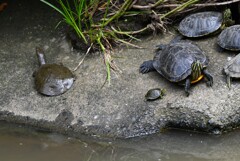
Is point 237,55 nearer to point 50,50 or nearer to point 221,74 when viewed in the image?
point 221,74

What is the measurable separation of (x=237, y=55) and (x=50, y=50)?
232 cm

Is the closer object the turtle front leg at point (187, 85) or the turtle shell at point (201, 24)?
the turtle front leg at point (187, 85)

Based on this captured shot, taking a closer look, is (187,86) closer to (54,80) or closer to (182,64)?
(182,64)

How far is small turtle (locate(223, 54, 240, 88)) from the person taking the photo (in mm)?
5074

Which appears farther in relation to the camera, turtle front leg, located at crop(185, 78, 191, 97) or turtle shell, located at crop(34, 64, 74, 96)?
turtle shell, located at crop(34, 64, 74, 96)

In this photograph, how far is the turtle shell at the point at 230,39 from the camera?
5344 millimetres

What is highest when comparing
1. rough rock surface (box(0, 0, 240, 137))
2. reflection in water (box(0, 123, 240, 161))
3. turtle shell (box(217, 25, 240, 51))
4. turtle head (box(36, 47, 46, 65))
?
turtle shell (box(217, 25, 240, 51))

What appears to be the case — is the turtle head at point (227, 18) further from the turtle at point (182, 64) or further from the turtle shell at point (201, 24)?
the turtle at point (182, 64)

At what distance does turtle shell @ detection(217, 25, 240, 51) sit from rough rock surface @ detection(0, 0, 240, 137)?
124mm

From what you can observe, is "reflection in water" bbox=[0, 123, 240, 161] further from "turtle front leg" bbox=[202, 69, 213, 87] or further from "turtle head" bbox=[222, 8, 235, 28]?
"turtle head" bbox=[222, 8, 235, 28]

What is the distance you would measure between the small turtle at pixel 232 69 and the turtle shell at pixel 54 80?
1.69 metres

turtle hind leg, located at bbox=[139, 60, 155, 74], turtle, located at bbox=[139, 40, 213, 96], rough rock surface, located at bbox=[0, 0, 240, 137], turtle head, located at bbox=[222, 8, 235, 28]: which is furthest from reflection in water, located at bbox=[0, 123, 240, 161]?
turtle head, located at bbox=[222, 8, 235, 28]

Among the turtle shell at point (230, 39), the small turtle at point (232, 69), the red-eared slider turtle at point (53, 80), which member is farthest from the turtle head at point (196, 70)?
the red-eared slider turtle at point (53, 80)

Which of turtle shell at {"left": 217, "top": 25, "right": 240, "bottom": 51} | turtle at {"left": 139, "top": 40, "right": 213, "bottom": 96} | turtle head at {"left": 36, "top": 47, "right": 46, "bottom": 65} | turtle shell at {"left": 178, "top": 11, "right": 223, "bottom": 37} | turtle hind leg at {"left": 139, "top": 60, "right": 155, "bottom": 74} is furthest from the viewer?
turtle head at {"left": 36, "top": 47, "right": 46, "bottom": 65}
